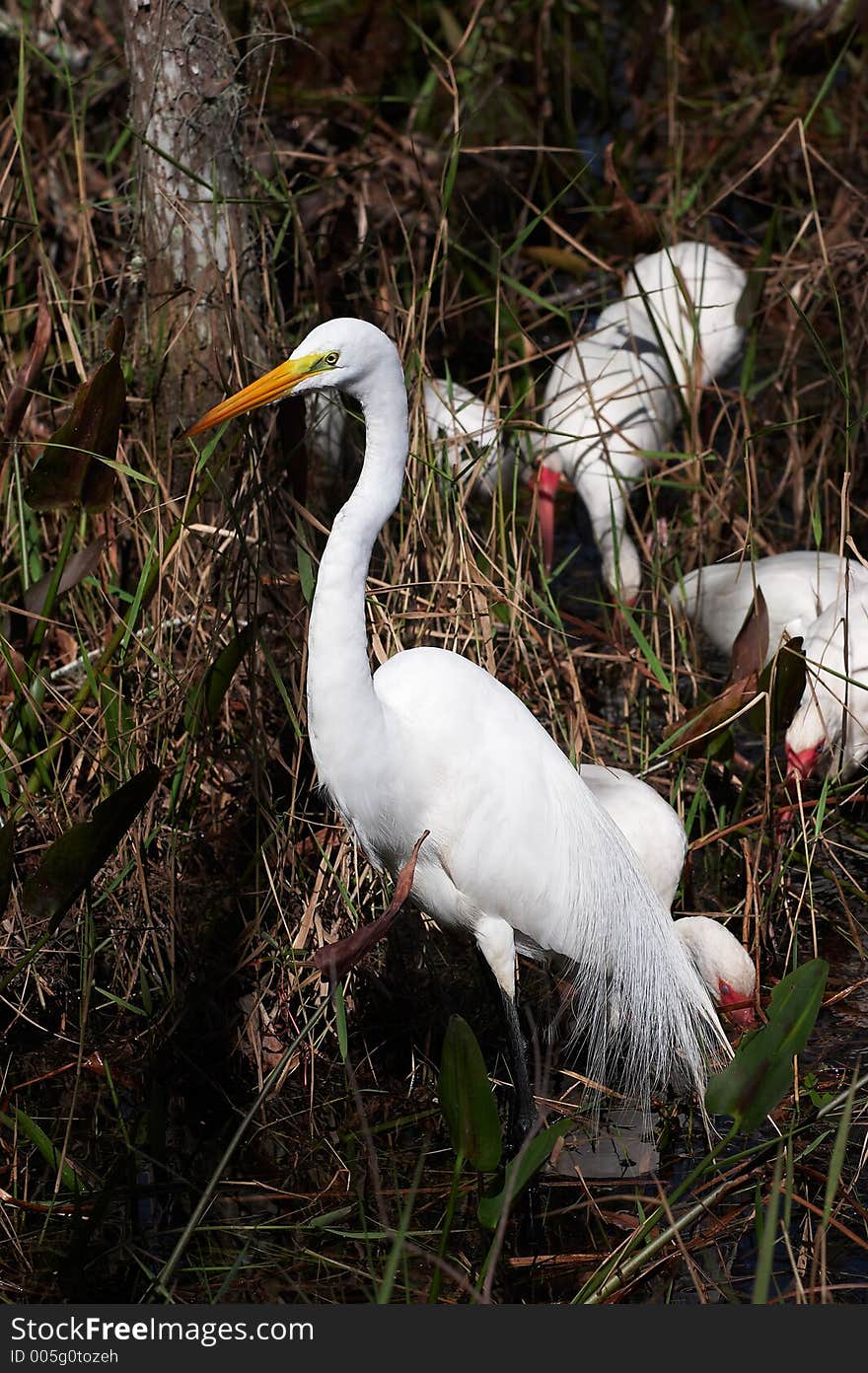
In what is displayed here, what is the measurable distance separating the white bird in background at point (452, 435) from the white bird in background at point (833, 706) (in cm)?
78

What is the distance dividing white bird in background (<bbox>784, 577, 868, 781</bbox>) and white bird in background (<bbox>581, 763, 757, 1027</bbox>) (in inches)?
12.3

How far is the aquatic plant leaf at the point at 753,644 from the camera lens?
113 inches

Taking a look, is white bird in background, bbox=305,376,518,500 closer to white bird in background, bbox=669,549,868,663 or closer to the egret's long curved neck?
the egret's long curved neck

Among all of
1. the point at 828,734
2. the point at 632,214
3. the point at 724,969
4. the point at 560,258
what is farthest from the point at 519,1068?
the point at 560,258

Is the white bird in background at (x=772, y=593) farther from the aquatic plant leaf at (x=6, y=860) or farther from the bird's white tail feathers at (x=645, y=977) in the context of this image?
the aquatic plant leaf at (x=6, y=860)

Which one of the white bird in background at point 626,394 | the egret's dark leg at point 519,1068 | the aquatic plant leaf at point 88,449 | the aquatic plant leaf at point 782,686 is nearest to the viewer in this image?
the aquatic plant leaf at point 88,449

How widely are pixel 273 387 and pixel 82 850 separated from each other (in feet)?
2.27

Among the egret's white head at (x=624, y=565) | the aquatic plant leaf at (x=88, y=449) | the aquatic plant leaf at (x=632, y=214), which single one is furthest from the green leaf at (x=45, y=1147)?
the aquatic plant leaf at (x=632, y=214)

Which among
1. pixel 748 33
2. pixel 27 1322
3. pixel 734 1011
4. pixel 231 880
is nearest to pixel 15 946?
pixel 231 880

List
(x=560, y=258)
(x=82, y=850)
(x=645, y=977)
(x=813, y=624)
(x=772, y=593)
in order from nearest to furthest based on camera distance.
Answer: (x=82, y=850) < (x=645, y=977) < (x=813, y=624) < (x=772, y=593) < (x=560, y=258)

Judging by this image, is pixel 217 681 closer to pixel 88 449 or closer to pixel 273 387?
pixel 88 449

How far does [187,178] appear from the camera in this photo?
10.3 ft

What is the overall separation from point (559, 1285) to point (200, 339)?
2.04 meters

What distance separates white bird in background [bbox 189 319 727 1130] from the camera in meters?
2.18
